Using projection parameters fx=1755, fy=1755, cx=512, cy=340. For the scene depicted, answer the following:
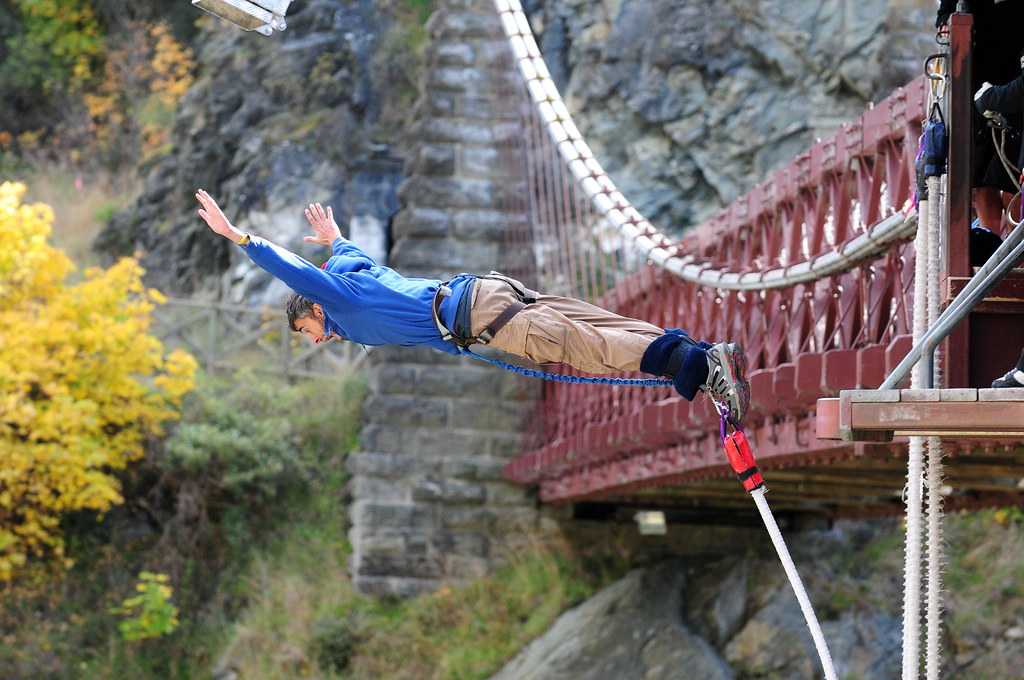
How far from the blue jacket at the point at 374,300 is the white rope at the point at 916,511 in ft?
5.30

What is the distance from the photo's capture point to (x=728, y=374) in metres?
5.87

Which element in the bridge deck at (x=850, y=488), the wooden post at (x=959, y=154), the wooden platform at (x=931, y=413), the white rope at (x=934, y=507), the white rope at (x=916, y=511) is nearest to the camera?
the wooden platform at (x=931, y=413)

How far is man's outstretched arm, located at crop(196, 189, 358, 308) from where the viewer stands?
231 inches

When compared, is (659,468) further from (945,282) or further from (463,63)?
(463,63)

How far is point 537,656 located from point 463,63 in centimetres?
605

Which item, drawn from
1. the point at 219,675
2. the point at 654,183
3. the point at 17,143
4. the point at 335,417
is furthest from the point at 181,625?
the point at 17,143

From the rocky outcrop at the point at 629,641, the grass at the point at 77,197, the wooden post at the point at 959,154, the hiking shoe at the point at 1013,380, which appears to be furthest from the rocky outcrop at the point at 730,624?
the grass at the point at 77,197

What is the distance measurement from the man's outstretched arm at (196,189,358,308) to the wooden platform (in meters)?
2.00

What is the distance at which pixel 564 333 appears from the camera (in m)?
6.16

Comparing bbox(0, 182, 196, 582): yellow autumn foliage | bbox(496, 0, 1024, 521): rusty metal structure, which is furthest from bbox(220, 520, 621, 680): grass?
bbox(496, 0, 1024, 521): rusty metal structure

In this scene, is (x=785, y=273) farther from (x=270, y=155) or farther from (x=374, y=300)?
(x=270, y=155)

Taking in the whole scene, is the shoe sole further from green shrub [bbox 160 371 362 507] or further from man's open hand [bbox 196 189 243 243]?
green shrub [bbox 160 371 362 507]

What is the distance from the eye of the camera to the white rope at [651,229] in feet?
24.8

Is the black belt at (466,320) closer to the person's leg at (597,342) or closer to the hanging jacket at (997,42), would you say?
the person's leg at (597,342)
